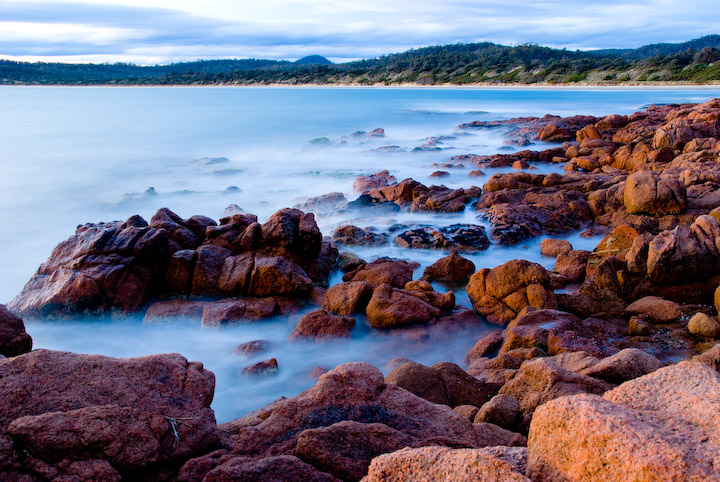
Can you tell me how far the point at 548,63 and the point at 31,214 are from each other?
6994cm

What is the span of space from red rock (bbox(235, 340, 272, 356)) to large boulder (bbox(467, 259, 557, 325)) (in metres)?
2.87

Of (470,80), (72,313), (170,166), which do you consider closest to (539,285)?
(72,313)

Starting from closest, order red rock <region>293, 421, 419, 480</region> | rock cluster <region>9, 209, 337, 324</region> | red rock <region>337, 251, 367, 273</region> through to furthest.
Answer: red rock <region>293, 421, 419, 480</region> → rock cluster <region>9, 209, 337, 324</region> → red rock <region>337, 251, 367, 273</region>

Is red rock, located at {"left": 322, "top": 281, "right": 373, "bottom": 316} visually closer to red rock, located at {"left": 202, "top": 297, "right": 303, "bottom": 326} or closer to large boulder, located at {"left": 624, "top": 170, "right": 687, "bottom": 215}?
red rock, located at {"left": 202, "top": 297, "right": 303, "bottom": 326}

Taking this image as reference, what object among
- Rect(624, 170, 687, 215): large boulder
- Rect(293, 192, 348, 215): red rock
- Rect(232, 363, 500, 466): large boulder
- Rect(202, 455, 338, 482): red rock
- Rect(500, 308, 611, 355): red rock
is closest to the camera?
Rect(202, 455, 338, 482): red rock

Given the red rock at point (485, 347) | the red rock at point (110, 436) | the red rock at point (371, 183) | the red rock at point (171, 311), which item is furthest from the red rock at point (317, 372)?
the red rock at point (371, 183)

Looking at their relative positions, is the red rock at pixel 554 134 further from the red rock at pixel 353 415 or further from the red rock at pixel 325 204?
the red rock at pixel 353 415

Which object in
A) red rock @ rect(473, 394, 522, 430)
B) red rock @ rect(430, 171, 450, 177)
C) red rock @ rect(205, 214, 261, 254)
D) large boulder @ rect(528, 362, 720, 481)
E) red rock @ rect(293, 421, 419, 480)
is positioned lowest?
red rock @ rect(473, 394, 522, 430)

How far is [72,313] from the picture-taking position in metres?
7.12

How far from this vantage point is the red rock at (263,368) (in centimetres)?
595

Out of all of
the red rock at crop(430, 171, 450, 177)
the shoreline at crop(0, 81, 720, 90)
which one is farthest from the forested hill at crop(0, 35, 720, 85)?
the red rock at crop(430, 171, 450, 177)

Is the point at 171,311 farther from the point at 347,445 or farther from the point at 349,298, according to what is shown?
the point at 347,445

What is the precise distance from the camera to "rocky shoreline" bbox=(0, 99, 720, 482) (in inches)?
84.6

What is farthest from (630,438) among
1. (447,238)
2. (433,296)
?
(447,238)
